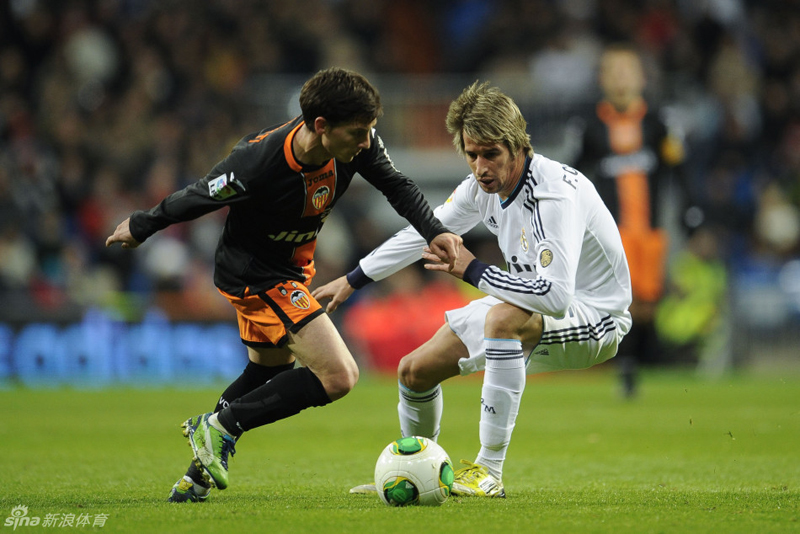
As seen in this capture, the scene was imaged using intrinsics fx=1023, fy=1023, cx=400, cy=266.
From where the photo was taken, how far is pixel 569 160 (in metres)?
9.73

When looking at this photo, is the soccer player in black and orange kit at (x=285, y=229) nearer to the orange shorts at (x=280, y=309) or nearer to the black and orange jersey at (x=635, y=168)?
the orange shorts at (x=280, y=309)

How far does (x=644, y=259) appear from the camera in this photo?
9656 millimetres

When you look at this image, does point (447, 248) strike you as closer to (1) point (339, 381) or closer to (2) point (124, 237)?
(1) point (339, 381)

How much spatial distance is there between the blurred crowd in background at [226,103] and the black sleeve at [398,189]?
851cm

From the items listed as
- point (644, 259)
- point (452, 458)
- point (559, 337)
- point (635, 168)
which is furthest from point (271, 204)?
point (635, 168)

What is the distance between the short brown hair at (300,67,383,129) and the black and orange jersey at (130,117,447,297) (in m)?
0.21

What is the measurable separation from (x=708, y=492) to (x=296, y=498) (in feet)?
6.65

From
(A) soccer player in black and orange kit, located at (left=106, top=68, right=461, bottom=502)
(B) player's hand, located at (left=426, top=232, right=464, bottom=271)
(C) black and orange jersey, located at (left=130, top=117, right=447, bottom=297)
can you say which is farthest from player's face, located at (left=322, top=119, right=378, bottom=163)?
(B) player's hand, located at (left=426, top=232, right=464, bottom=271)

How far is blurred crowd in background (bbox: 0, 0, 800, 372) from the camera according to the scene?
13750 mm

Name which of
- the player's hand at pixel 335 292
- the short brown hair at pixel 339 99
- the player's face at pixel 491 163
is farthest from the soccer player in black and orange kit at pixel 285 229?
the player's face at pixel 491 163

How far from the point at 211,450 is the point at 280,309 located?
2.42 ft

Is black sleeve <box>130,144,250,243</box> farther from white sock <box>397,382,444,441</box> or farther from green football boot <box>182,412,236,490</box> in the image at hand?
white sock <box>397,382,444,441</box>

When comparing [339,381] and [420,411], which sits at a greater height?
[339,381]

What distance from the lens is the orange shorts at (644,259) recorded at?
378 inches
